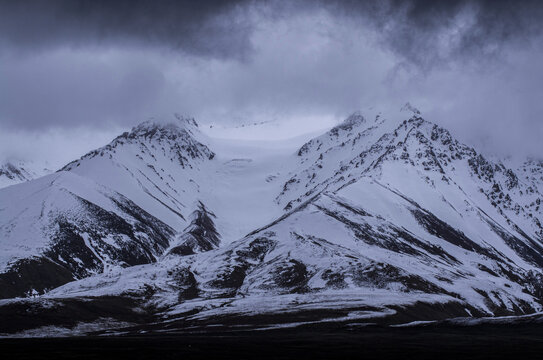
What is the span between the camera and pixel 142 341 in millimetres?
152625

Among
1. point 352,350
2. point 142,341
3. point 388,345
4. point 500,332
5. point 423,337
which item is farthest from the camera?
point 500,332

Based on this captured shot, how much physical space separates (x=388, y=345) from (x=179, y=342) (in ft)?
144

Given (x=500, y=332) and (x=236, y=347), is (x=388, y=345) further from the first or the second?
(x=500, y=332)

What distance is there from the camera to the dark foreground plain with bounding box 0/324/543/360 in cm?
12225

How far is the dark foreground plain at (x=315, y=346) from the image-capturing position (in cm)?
12225

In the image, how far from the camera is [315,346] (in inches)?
5561

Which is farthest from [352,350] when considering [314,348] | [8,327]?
[8,327]

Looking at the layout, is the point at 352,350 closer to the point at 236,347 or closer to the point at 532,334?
the point at 236,347

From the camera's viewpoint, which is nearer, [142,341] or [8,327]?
[142,341]

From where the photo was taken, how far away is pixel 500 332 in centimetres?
18075

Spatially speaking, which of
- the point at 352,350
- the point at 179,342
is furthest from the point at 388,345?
the point at 179,342

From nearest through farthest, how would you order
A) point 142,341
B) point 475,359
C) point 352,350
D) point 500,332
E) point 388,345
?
1. point 475,359
2. point 352,350
3. point 388,345
4. point 142,341
5. point 500,332

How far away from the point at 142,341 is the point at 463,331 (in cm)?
8347

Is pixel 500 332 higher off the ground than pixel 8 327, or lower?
lower
